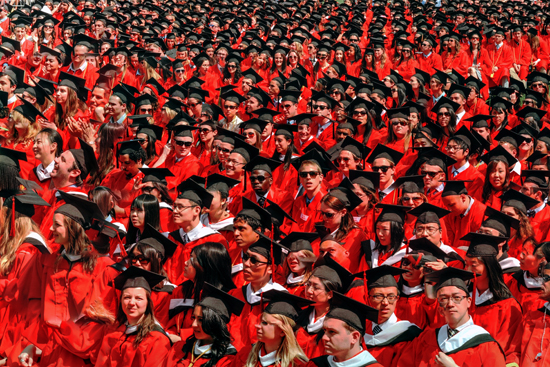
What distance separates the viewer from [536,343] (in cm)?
410

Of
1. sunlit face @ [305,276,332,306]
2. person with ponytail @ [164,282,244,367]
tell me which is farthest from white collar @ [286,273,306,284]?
person with ponytail @ [164,282,244,367]

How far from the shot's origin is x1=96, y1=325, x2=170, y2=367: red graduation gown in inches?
158

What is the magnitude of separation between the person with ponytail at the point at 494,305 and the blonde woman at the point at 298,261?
1282 mm

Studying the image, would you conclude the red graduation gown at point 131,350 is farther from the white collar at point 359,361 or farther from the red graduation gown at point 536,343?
the red graduation gown at point 536,343

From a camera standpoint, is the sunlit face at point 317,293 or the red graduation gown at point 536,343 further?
the sunlit face at point 317,293

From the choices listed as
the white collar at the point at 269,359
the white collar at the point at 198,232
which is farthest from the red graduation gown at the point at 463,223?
the white collar at the point at 269,359

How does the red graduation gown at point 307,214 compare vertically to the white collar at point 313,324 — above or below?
below

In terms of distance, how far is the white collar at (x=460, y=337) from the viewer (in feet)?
12.3

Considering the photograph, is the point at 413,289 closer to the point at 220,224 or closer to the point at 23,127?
the point at 220,224

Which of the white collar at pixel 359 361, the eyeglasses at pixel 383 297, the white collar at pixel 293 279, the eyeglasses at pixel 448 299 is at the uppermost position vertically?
the eyeglasses at pixel 448 299

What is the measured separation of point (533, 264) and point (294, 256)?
6.15ft

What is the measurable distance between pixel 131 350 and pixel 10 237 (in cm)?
169

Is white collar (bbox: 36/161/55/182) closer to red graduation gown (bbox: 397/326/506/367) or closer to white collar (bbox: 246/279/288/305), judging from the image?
white collar (bbox: 246/279/288/305)

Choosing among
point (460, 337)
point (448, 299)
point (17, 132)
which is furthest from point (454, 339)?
point (17, 132)
